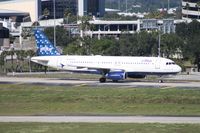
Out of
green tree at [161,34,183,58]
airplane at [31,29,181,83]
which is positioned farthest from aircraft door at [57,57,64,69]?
green tree at [161,34,183,58]

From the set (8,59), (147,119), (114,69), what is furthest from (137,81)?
(8,59)

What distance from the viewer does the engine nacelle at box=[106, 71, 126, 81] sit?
79.1 metres

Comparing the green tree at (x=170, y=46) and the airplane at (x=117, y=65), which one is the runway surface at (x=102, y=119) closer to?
the airplane at (x=117, y=65)

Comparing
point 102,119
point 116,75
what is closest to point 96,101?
point 102,119

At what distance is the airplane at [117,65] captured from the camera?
79.6 metres

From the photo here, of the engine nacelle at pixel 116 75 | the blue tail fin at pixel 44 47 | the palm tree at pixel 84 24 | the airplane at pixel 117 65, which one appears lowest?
the engine nacelle at pixel 116 75

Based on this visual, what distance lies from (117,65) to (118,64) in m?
0.20

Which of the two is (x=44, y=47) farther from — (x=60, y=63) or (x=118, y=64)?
(x=118, y=64)

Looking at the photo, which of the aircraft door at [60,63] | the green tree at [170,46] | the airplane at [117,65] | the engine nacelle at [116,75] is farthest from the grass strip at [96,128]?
the green tree at [170,46]

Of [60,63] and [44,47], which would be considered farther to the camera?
[44,47]

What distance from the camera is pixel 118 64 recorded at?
80938mm

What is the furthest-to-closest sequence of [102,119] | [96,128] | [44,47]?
1. [44,47]
2. [102,119]
3. [96,128]

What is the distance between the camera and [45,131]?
122 ft

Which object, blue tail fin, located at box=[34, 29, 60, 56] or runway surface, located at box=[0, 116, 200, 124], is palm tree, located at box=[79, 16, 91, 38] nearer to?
blue tail fin, located at box=[34, 29, 60, 56]
